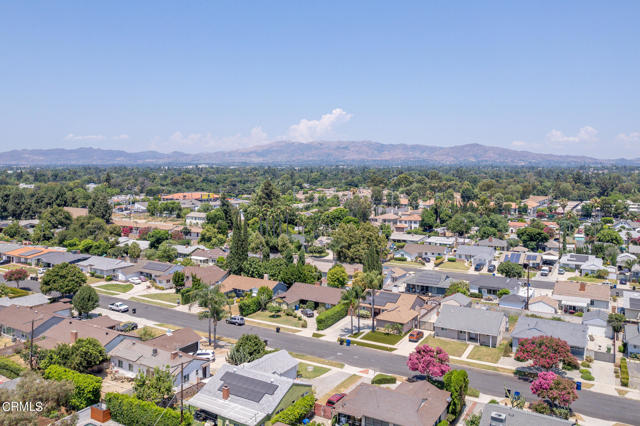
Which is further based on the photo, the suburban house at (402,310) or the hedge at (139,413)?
the suburban house at (402,310)

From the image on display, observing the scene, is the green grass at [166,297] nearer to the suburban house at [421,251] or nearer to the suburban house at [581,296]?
the suburban house at [421,251]

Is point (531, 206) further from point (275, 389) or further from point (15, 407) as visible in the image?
point (15, 407)

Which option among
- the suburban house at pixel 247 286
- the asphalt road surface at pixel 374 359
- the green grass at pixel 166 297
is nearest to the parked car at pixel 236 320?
the asphalt road surface at pixel 374 359

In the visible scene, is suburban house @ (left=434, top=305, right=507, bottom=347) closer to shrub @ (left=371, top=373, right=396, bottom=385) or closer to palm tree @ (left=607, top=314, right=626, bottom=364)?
palm tree @ (left=607, top=314, right=626, bottom=364)

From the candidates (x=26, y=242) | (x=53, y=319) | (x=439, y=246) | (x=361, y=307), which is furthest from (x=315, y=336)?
Answer: (x=26, y=242)

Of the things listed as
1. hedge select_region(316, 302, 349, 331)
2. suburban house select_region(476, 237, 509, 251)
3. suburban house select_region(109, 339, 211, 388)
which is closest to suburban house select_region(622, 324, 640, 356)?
hedge select_region(316, 302, 349, 331)

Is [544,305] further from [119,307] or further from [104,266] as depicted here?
[104,266]
